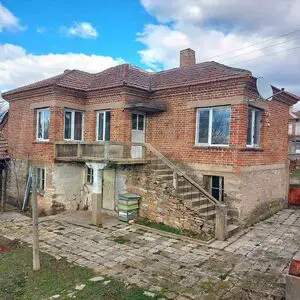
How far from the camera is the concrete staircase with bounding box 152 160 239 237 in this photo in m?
10.4

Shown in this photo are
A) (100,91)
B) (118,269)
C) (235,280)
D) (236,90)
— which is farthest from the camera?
(100,91)

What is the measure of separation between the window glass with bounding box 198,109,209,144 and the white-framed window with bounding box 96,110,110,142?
4.32 metres

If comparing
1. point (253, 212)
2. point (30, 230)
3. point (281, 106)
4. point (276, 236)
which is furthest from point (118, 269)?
point (281, 106)

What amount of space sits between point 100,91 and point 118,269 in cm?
873

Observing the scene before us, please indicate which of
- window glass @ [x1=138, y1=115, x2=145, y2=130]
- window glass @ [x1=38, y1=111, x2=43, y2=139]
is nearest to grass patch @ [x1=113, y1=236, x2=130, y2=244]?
window glass @ [x1=138, y1=115, x2=145, y2=130]

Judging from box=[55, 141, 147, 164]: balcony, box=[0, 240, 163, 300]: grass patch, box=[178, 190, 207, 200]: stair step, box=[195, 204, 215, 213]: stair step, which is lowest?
box=[0, 240, 163, 300]: grass patch

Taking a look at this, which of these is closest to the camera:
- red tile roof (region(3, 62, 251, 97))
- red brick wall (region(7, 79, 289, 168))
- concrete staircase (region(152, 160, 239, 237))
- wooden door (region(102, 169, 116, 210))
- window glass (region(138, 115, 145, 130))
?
concrete staircase (region(152, 160, 239, 237))

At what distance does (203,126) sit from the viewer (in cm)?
1205

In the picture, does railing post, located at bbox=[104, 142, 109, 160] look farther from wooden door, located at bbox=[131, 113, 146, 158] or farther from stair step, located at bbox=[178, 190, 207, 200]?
stair step, located at bbox=[178, 190, 207, 200]

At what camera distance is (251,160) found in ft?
37.9

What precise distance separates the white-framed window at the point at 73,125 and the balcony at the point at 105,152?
91cm

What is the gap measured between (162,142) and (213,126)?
264 centimetres

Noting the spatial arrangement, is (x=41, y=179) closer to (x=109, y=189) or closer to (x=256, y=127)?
(x=109, y=189)

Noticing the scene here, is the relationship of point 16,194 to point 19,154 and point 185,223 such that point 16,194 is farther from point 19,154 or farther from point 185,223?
point 185,223
